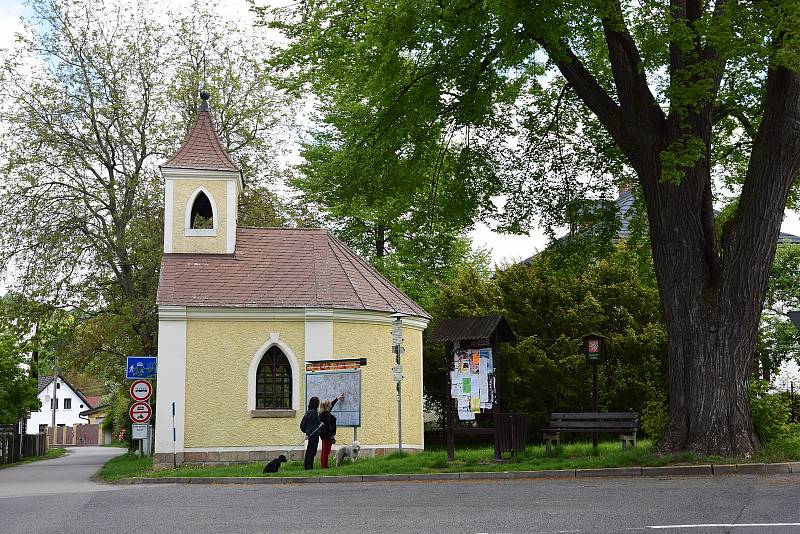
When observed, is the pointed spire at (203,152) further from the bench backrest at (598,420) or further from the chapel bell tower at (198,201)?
the bench backrest at (598,420)

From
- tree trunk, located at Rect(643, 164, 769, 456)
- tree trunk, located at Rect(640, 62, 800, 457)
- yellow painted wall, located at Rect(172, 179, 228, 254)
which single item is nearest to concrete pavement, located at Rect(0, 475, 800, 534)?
tree trunk, located at Rect(643, 164, 769, 456)

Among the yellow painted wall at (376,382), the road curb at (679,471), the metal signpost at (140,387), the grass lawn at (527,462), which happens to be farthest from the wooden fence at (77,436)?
the road curb at (679,471)

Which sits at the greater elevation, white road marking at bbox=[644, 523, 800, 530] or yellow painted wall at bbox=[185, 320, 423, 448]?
yellow painted wall at bbox=[185, 320, 423, 448]

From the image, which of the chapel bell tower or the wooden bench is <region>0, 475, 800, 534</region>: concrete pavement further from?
the chapel bell tower

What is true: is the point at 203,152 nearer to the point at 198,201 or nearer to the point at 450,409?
the point at 198,201

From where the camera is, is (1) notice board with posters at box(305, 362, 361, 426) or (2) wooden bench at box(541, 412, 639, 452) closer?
(2) wooden bench at box(541, 412, 639, 452)

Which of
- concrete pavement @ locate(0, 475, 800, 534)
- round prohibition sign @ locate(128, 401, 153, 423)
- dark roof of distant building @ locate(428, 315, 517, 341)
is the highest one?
dark roof of distant building @ locate(428, 315, 517, 341)

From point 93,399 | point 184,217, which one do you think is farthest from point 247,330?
point 93,399

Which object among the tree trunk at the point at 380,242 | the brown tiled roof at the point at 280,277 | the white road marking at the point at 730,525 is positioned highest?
the tree trunk at the point at 380,242

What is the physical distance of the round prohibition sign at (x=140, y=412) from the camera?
22703mm

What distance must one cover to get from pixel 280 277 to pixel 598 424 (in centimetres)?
1146

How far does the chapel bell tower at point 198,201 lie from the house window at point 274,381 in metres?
3.62

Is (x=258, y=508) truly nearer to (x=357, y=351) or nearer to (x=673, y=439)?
(x=673, y=439)

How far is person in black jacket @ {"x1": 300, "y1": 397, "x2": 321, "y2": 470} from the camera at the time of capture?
63.7ft
